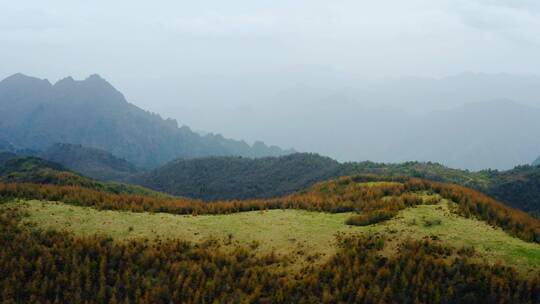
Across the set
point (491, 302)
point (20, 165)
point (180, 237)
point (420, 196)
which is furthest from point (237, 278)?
point (20, 165)

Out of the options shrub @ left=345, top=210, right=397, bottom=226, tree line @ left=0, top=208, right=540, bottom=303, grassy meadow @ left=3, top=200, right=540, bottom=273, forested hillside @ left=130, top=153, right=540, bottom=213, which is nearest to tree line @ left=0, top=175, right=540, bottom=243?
shrub @ left=345, top=210, right=397, bottom=226

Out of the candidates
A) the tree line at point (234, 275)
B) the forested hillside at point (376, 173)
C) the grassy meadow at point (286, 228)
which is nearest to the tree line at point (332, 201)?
the grassy meadow at point (286, 228)

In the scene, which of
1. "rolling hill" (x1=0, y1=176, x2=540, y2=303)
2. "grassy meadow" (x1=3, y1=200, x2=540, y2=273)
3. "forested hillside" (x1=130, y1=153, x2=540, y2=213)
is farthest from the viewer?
"forested hillside" (x1=130, y1=153, x2=540, y2=213)

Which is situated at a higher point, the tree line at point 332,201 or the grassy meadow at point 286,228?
the tree line at point 332,201

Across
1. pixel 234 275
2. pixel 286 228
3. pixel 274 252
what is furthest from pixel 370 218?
pixel 234 275

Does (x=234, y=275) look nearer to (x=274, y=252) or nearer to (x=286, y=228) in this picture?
(x=274, y=252)

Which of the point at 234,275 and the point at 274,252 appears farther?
the point at 274,252

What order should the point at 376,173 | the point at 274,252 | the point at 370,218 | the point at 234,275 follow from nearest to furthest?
1. the point at 234,275
2. the point at 274,252
3. the point at 370,218
4. the point at 376,173

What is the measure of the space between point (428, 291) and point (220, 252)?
419 inches

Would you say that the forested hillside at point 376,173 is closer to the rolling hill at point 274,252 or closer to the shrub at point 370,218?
the shrub at point 370,218

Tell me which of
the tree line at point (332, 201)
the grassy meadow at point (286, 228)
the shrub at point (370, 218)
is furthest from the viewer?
the tree line at point (332, 201)

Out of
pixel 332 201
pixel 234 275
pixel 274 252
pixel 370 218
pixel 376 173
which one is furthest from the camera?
pixel 376 173

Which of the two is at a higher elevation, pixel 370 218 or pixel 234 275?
pixel 370 218

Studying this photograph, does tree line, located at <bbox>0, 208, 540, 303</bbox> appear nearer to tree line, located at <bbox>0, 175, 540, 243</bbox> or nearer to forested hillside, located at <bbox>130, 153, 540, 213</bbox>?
tree line, located at <bbox>0, 175, 540, 243</bbox>
